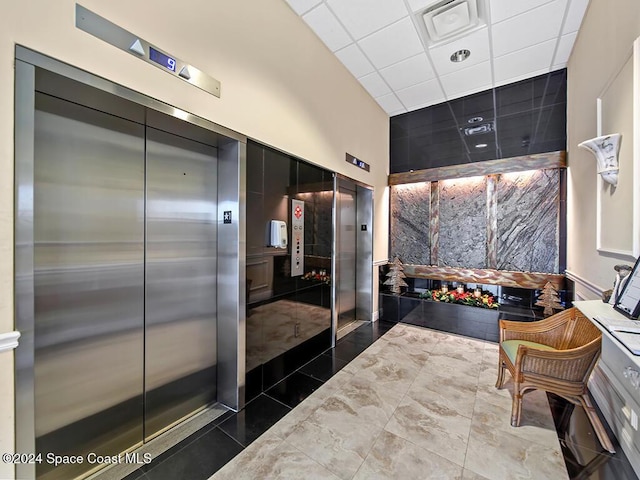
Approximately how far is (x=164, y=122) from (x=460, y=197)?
450 cm

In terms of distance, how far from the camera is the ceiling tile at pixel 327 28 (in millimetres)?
2883

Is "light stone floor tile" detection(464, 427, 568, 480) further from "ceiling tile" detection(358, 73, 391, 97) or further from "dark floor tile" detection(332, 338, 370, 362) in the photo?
"ceiling tile" detection(358, 73, 391, 97)

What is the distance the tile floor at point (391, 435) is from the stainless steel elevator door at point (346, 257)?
4.73 ft

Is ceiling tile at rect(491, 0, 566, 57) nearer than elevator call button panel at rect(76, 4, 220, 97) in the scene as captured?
No

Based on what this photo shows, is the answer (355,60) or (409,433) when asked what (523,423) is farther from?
(355,60)

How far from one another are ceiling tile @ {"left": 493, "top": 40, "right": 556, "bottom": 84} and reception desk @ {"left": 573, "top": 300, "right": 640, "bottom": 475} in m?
3.33

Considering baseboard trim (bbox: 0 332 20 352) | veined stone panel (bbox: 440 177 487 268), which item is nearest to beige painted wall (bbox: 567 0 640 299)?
veined stone panel (bbox: 440 177 487 268)

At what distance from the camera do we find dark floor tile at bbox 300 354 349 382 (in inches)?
116

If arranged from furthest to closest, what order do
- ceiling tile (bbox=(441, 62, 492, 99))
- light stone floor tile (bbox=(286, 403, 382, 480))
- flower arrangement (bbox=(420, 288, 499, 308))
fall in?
flower arrangement (bbox=(420, 288, 499, 308)), ceiling tile (bbox=(441, 62, 492, 99)), light stone floor tile (bbox=(286, 403, 382, 480))

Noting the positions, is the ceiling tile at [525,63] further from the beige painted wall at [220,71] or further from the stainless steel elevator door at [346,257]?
the stainless steel elevator door at [346,257]

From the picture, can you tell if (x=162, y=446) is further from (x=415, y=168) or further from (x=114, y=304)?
(x=415, y=168)

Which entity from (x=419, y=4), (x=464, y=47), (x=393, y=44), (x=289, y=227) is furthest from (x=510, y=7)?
(x=289, y=227)

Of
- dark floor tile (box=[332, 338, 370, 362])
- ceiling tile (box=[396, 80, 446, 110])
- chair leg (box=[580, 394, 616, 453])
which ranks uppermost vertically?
ceiling tile (box=[396, 80, 446, 110])

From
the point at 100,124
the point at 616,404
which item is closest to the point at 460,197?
the point at 616,404
